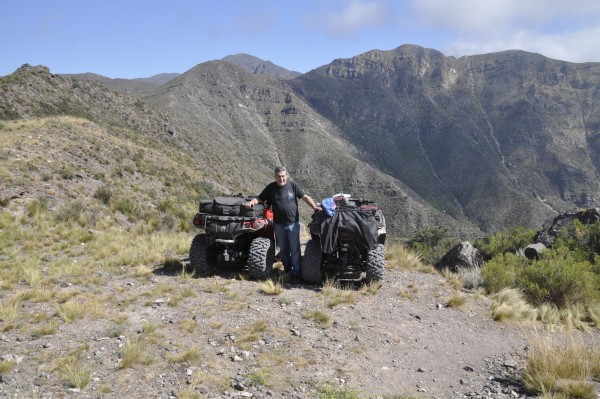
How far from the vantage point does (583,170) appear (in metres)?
145

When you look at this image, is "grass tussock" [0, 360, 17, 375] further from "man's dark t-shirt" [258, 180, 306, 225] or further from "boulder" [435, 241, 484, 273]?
"boulder" [435, 241, 484, 273]

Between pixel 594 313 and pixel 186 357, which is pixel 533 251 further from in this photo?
pixel 186 357

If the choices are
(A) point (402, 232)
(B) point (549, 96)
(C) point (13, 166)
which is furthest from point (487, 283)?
(B) point (549, 96)

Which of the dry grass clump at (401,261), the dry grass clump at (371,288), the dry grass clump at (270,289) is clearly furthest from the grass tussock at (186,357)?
the dry grass clump at (401,261)

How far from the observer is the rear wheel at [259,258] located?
24.6 feet

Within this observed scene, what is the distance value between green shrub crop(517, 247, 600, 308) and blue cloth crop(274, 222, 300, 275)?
175 inches

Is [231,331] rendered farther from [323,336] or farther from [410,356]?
[410,356]

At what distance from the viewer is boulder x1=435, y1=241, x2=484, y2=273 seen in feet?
33.3

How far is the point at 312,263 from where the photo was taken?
7.57 m

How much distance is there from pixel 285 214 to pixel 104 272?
350 cm

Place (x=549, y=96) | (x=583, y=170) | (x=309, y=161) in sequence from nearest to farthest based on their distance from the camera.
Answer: (x=309, y=161) < (x=583, y=170) < (x=549, y=96)

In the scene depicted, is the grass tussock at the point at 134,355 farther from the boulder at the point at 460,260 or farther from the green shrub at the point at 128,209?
the green shrub at the point at 128,209

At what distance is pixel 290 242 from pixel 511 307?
3922 millimetres

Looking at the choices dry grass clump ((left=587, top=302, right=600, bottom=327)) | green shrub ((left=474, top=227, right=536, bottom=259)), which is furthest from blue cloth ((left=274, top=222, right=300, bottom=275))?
green shrub ((left=474, top=227, right=536, bottom=259))
